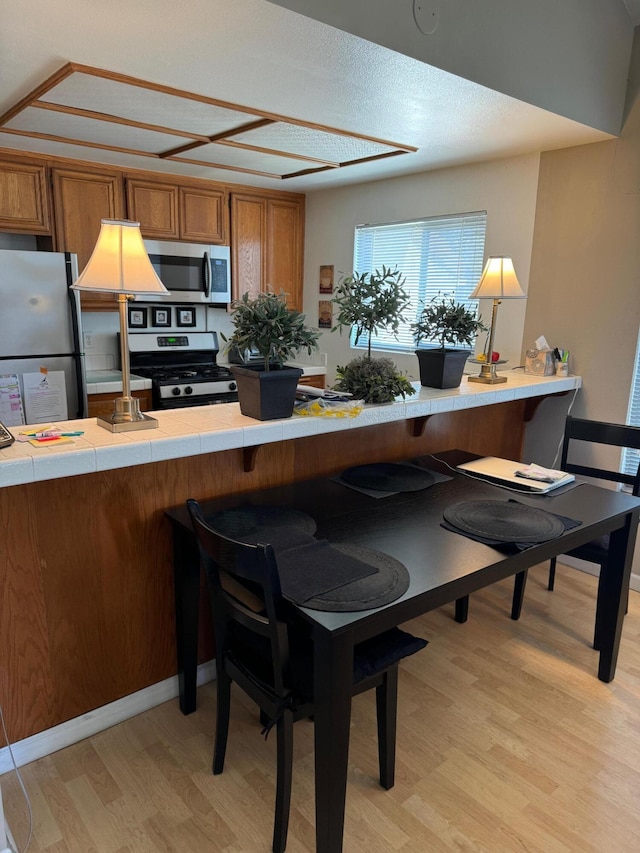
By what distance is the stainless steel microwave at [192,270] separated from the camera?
12.9ft

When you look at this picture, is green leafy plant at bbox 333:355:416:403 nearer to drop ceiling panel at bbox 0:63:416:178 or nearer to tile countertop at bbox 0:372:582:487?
tile countertop at bbox 0:372:582:487

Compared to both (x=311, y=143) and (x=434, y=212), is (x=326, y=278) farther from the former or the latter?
(x=311, y=143)

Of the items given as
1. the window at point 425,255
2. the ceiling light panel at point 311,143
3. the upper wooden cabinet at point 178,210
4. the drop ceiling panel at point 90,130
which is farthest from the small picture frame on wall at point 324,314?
the drop ceiling panel at point 90,130

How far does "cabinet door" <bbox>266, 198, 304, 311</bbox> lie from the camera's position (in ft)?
14.9

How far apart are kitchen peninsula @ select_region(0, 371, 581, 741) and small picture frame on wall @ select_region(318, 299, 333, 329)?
2445 millimetres

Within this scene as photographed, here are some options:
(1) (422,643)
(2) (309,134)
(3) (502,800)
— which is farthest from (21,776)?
(2) (309,134)

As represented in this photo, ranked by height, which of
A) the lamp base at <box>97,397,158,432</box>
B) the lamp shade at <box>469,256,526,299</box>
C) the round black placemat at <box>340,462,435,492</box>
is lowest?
the round black placemat at <box>340,462,435,492</box>

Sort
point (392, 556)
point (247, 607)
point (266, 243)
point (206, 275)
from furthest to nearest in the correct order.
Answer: point (266, 243)
point (206, 275)
point (392, 556)
point (247, 607)

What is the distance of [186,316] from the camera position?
14.4 ft

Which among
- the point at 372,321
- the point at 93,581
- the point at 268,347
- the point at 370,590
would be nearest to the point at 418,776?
the point at 370,590

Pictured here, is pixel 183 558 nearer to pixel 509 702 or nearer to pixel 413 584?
pixel 413 584

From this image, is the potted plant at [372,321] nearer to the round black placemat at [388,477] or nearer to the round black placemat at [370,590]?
the round black placemat at [388,477]

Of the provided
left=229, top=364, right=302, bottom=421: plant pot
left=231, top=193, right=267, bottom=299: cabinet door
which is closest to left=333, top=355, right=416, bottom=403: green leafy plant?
left=229, top=364, right=302, bottom=421: plant pot

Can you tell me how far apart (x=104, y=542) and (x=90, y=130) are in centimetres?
221
